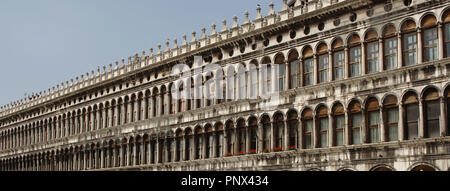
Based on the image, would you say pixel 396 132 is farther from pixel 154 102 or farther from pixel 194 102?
pixel 154 102

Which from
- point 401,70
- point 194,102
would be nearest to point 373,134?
point 401,70

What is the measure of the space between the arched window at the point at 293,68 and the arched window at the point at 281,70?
427mm

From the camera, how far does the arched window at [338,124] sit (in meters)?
30.1

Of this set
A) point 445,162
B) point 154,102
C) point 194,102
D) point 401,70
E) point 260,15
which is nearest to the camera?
point 445,162

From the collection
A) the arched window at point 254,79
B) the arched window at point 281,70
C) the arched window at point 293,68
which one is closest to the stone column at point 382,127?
the arched window at point 293,68

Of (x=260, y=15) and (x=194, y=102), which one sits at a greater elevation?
(x=260, y=15)

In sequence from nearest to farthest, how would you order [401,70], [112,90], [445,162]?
[445,162] < [401,70] < [112,90]

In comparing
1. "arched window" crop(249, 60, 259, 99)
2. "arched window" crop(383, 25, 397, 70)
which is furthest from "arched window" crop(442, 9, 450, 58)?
"arched window" crop(249, 60, 259, 99)

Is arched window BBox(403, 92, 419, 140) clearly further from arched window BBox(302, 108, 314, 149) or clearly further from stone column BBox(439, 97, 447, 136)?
arched window BBox(302, 108, 314, 149)

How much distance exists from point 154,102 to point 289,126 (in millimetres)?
12689

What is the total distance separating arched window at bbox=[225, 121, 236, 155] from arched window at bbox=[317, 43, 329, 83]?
6.59 metres

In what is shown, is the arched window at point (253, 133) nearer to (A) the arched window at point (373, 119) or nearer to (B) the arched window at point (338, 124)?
(B) the arched window at point (338, 124)

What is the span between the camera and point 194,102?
129 ft
